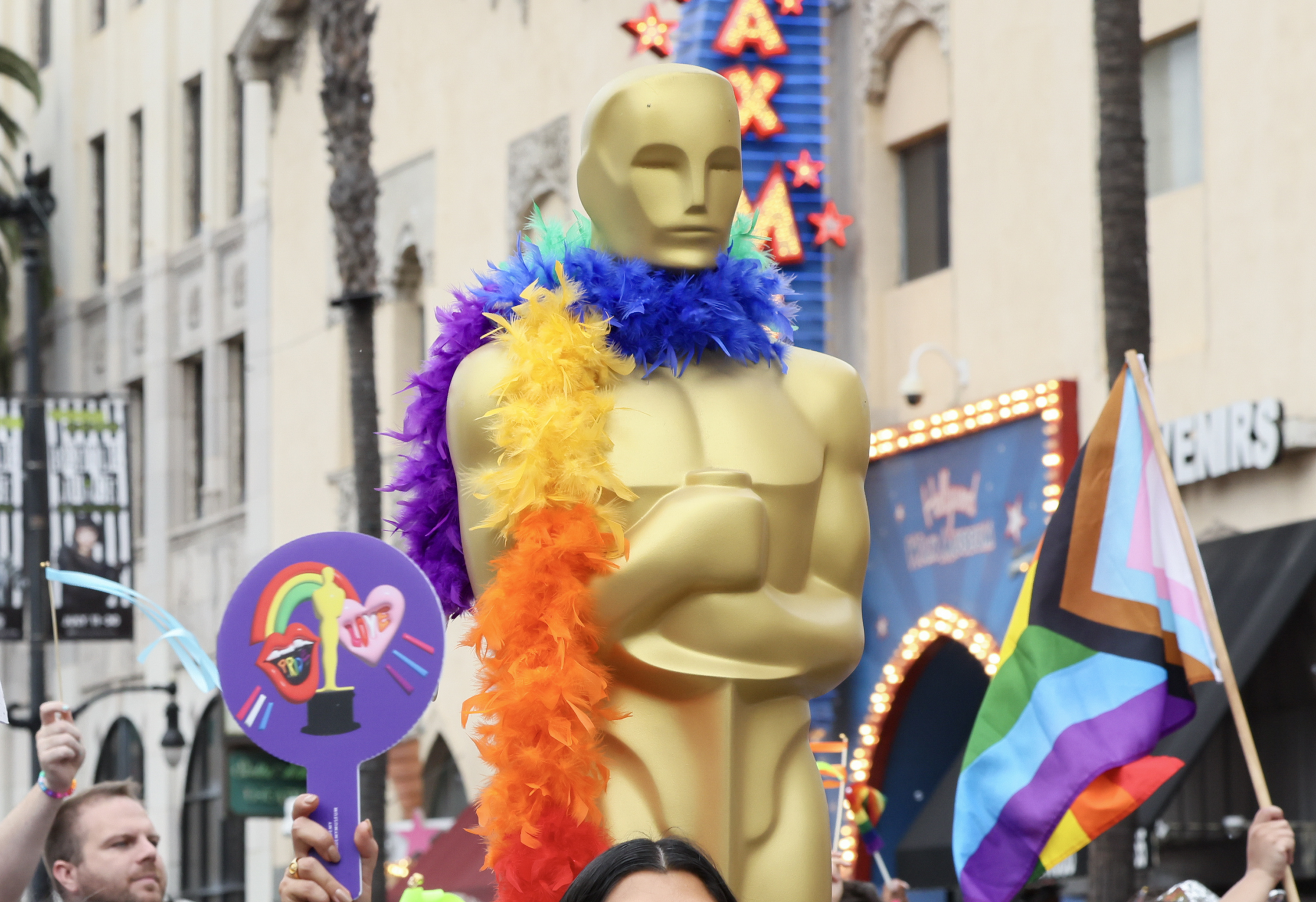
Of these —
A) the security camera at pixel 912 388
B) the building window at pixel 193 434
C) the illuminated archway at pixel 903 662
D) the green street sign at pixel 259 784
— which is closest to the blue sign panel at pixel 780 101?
the security camera at pixel 912 388

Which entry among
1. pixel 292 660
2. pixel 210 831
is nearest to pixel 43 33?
pixel 210 831

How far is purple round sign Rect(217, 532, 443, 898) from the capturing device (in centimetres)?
386

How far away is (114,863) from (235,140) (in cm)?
2286

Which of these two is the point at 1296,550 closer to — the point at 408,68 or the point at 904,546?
the point at 904,546

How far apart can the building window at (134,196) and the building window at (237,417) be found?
303 centimetres

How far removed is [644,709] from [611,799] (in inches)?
7.3

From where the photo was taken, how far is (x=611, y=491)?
4355mm

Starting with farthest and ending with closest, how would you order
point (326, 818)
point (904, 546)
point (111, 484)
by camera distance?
point (111, 484), point (904, 546), point (326, 818)

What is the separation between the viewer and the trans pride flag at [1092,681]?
243 inches

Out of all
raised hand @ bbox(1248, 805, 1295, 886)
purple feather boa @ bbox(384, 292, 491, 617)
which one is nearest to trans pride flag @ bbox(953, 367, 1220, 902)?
raised hand @ bbox(1248, 805, 1295, 886)

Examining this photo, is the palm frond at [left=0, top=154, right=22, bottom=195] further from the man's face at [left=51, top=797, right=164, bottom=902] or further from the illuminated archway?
the man's face at [left=51, top=797, right=164, bottom=902]

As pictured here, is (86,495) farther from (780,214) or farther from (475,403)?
(475,403)

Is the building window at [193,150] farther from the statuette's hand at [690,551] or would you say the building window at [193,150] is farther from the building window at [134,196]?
the statuette's hand at [690,551]

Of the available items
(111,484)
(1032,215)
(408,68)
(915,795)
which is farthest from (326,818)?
(408,68)
